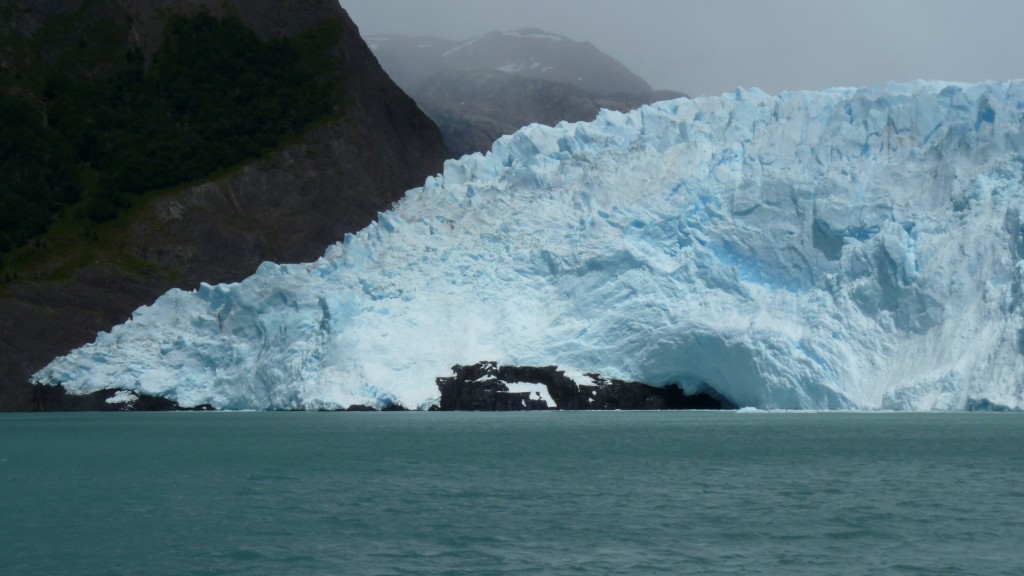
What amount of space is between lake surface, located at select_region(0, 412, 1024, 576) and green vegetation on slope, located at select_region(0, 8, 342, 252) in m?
26.4

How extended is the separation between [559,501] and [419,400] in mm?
18667

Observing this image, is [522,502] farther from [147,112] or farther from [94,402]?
[147,112]

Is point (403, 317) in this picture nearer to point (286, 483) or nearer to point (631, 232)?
point (631, 232)

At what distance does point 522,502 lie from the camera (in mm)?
16188

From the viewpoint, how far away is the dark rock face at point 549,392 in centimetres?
3394

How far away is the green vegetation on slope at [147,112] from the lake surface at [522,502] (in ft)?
86.7

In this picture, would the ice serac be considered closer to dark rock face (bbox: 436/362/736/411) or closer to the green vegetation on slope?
dark rock face (bbox: 436/362/736/411)

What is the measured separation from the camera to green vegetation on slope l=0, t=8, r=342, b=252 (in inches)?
2052

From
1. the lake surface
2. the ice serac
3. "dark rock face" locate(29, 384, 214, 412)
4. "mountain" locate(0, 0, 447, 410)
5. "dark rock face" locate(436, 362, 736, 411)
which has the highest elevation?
"mountain" locate(0, 0, 447, 410)

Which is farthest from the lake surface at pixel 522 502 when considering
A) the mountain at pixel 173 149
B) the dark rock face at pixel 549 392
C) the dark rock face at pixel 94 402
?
the mountain at pixel 173 149

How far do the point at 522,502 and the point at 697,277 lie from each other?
58.8ft

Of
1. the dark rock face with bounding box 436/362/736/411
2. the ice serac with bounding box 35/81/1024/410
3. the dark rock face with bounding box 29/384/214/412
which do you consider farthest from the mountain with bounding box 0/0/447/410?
the dark rock face with bounding box 436/362/736/411

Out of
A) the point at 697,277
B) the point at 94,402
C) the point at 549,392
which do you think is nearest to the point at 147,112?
the point at 94,402

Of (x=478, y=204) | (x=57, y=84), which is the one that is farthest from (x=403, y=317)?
(x=57, y=84)
